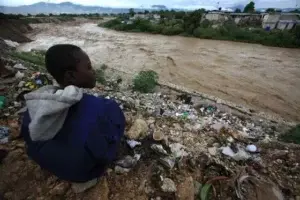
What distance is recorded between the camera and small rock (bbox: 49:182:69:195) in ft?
5.37

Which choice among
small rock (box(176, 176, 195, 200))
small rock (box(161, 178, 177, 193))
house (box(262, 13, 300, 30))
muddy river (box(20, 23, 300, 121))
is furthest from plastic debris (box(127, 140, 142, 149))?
house (box(262, 13, 300, 30))

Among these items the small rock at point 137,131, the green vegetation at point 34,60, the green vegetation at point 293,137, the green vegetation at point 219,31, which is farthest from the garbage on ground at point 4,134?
the green vegetation at point 219,31

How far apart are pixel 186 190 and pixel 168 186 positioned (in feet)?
0.50

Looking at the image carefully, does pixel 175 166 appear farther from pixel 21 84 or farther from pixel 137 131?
pixel 21 84

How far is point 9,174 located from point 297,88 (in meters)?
7.32

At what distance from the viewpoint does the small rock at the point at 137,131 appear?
2.31 metres

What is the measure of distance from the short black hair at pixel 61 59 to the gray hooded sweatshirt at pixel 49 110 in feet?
0.61

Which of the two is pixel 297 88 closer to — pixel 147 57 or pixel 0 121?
pixel 147 57

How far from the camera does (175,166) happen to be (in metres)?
1.96

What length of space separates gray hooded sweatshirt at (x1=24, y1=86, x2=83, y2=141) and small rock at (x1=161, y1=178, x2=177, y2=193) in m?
1.02

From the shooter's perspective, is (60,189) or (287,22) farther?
(287,22)

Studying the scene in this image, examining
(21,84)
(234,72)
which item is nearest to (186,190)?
(21,84)

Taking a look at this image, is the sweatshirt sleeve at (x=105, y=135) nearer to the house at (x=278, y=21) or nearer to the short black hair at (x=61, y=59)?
the short black hair at (x=61, y=59)

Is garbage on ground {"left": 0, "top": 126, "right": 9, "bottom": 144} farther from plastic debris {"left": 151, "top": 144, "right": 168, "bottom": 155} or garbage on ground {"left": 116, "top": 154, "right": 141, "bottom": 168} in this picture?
plastic debris {"left": 151, "top": 144, "right": 168, "bottom": 155}
